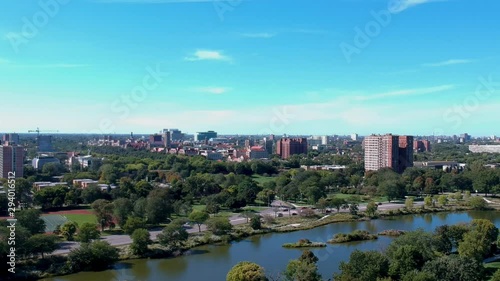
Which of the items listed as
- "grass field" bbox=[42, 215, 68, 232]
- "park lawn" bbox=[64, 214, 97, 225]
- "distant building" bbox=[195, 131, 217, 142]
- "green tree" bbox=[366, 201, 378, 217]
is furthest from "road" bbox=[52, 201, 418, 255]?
"distant building" bbox=[195, 131, 217, 142]

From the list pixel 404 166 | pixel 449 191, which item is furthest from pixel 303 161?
pixel 449 191

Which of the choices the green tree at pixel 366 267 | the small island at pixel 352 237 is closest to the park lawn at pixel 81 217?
the small island at pixel 352 237

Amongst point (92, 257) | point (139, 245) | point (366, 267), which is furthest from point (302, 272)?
point (92, 257)

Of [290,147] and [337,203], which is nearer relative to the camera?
[337,203]

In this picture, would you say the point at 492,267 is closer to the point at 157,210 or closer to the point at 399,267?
the point at 399,267

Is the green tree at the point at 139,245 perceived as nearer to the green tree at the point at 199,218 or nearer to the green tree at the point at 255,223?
the green tree at the point at 199,218
